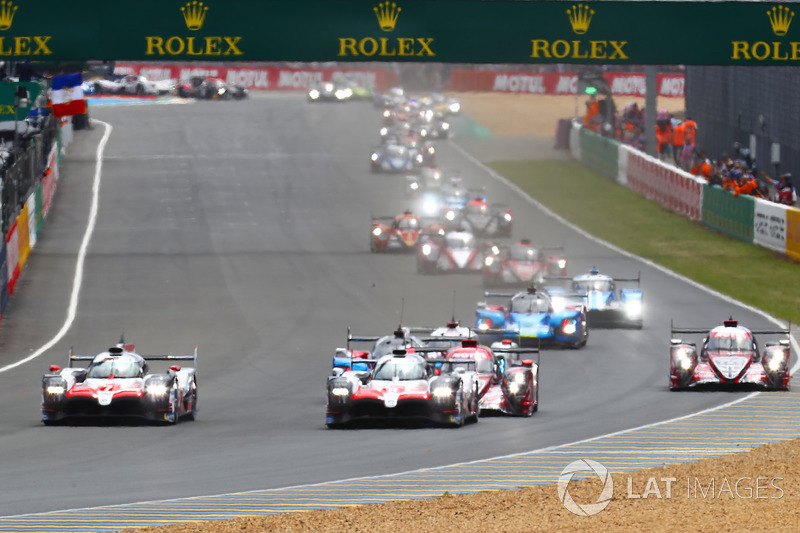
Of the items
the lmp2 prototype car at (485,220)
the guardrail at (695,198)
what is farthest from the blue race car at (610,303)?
the lmp2 prototype car at (485,220)

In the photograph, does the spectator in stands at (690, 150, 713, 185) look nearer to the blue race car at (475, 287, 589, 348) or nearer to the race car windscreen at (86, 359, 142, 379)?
the blue race car at (475, 287, 589, 348)

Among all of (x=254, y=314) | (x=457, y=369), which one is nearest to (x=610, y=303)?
(x=254, y=314)

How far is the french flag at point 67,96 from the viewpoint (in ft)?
156

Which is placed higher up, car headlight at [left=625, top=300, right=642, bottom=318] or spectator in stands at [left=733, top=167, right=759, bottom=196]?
spectator in stands at [left=733, top=167, right=759, bottom=196]

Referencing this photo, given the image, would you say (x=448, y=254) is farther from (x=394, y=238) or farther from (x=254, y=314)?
(x=254, y=314)

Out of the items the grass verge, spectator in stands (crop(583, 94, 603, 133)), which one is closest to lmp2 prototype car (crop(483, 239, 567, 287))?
the grass verge

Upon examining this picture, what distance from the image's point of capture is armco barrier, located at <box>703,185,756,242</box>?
50.4m

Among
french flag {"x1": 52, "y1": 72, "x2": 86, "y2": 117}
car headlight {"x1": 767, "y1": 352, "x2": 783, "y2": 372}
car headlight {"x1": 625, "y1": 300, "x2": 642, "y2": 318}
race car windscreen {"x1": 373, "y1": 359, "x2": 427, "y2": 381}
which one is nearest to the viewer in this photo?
race car windscreen {"x1": 373, "y1": 359, "x2": 427, "y2": 381}

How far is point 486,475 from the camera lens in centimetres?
2116

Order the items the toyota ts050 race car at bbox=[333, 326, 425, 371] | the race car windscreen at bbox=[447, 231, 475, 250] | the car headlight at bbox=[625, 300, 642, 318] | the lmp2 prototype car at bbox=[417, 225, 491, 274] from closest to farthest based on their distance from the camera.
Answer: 1. the toyota ts050 race car at bbox=[333, 326, 425, 371]
2. the car headlight at bbox=[625, 300, 642, 318]
3. the lmp2 prototype car at bbox=[417, 225, 491, 274]
4. the race car windscreen at bbox=[447, 231, 475, 250]

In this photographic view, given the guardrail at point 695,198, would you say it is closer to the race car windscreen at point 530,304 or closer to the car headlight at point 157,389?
the race car windscreen at point 530,304

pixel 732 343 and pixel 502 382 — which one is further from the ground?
pixel 732 343

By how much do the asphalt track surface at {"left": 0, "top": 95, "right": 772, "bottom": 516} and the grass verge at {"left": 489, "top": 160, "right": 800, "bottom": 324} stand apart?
1105 mm

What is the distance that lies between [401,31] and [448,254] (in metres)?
10.9
